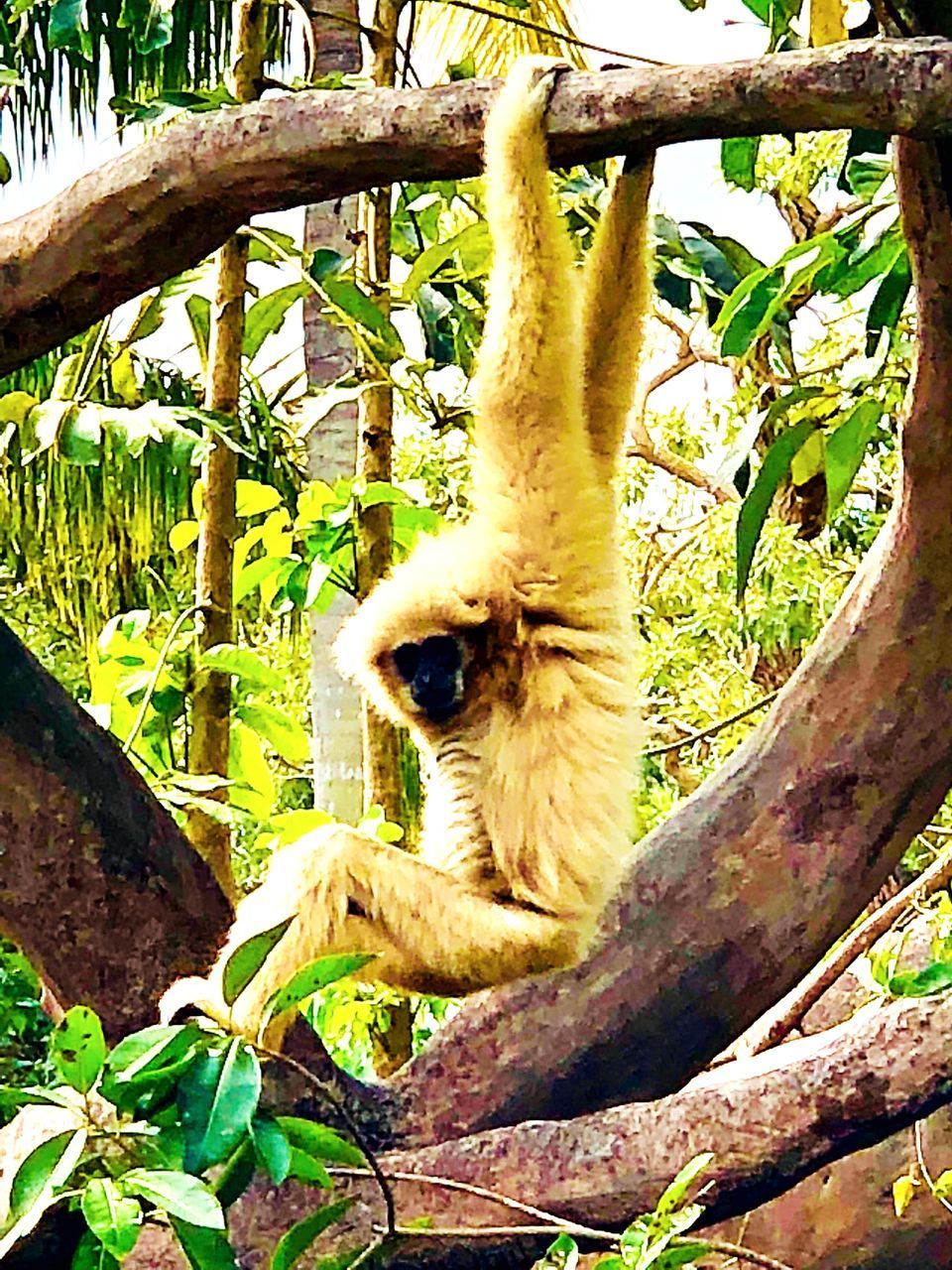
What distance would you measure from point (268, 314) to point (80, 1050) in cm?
218

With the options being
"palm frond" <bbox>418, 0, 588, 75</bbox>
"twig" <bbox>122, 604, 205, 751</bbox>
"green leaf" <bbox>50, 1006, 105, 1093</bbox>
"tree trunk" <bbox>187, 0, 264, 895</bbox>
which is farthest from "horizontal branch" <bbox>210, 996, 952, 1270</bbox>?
"palm frond" <bbox>418, 0, 588, 75</bbox>

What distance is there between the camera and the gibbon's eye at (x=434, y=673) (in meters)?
2.72

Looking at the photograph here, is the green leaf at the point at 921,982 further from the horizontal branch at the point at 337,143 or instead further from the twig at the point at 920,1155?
the horizontal branch at the point at 337,143

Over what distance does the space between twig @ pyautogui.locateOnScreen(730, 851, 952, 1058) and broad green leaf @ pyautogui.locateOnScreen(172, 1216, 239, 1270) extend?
1793 mm

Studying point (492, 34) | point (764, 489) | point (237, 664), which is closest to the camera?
point (764, 489)

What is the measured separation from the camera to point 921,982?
5.82 ft

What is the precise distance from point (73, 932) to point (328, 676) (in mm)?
1562

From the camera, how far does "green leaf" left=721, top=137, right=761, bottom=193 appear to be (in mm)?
2488

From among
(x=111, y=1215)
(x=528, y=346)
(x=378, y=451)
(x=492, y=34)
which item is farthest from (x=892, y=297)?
(x=492, y=34)

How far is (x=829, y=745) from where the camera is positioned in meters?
2.64

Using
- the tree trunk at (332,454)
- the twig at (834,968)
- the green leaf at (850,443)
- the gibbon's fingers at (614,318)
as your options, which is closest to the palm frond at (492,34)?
the tree trunk at (332,454)

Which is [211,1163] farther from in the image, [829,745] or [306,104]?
[829,745]

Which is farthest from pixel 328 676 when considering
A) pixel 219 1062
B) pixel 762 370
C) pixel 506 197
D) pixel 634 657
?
pixel 762 370

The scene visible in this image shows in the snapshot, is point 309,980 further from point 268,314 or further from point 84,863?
point 268,314
